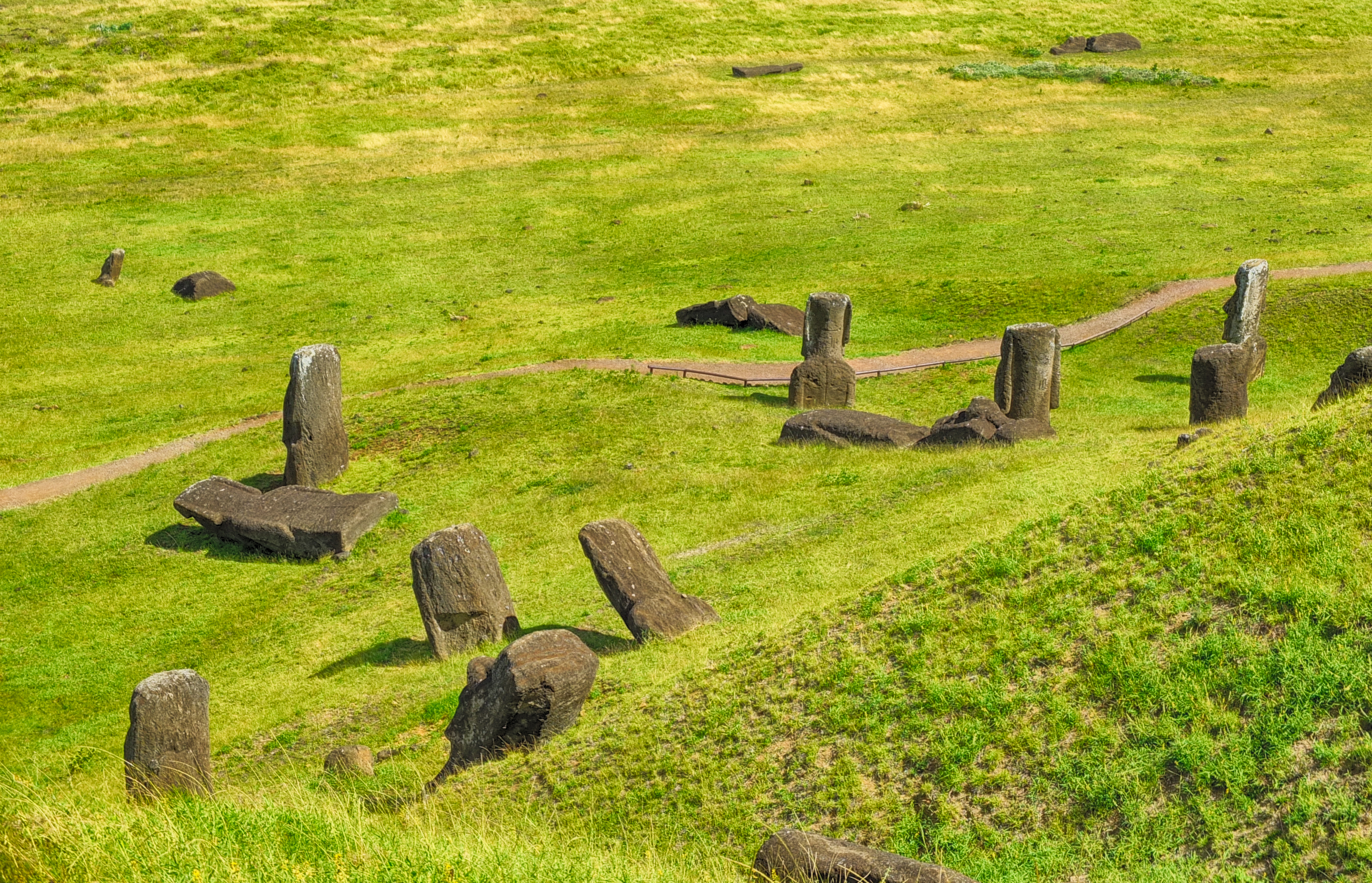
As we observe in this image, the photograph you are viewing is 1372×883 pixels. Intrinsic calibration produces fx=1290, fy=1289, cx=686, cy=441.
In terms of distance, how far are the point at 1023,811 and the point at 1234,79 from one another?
68.0 m

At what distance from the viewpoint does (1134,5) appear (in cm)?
8919

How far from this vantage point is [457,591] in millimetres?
18797

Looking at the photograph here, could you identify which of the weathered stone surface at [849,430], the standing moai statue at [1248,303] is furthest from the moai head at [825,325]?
the standing moai statue at [1248,303]

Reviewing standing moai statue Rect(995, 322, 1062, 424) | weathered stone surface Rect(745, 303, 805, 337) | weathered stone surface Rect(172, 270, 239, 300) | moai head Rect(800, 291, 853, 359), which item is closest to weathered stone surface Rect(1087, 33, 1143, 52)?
weathered stone surface Rect(745, 303, 805, 337)

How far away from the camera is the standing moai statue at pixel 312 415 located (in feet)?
90.1

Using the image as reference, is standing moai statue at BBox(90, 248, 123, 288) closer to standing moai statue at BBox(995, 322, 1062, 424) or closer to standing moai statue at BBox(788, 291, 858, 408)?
standing moai statue at BBox(788, 291, 858, 408)

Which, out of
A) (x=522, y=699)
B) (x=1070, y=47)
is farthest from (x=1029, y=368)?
(x=1070, y=47)

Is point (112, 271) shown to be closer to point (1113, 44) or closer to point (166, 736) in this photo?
point (166, 736)

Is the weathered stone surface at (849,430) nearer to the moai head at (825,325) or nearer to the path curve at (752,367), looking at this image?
the moai head at (825,325)

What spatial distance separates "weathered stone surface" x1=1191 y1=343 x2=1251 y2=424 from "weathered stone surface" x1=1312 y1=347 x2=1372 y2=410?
3722mm

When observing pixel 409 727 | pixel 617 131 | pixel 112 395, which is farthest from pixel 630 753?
pixel 617 131

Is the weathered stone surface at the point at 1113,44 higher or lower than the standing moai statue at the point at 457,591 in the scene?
higher

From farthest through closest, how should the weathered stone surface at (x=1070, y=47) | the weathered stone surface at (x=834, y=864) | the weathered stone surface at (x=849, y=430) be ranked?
1. the weathered stone surface at (x=1070, y=47)
2. the weathered stone surface at (x=849, y=430)
3. the weathered stone surface at (x=834, y=864)

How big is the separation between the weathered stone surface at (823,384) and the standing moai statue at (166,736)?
17.8 meters
